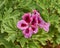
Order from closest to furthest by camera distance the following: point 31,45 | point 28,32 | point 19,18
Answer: point 28,32, point 31,45, point 19,18

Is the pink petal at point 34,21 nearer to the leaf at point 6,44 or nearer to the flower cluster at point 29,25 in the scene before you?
the flower cluster at point 29,25

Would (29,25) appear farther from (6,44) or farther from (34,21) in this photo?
(6,44)

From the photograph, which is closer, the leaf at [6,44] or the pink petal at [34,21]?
the pink petal at [34,21]

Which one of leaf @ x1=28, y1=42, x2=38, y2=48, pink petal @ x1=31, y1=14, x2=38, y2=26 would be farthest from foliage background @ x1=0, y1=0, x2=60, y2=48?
pink petal @ x1=31, y1=14, x2=38, y2=26

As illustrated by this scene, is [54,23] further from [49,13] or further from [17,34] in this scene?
[17,34]

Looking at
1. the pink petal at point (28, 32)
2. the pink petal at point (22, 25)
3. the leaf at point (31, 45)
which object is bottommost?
the leaf at point (31, 45)

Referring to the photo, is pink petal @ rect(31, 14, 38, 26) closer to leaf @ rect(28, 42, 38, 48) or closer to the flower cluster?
the flower cluster

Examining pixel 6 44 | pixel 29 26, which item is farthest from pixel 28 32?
pixel 6 44

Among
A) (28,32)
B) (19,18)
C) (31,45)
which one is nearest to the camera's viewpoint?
(28,32)

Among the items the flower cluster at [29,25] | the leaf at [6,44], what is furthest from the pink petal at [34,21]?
the leaf at [6,44]

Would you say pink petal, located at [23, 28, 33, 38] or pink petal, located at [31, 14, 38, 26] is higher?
pink petal, located at [31, 14, 38, 26]
